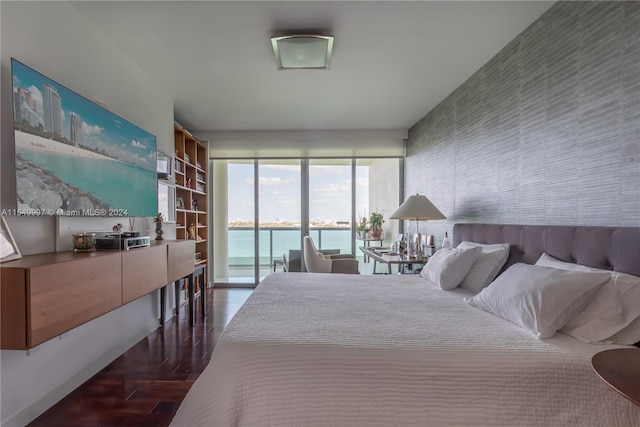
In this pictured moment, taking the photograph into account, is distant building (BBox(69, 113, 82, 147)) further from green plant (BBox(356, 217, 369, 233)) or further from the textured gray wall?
green plant (BBox(356, 217, 369, 233))

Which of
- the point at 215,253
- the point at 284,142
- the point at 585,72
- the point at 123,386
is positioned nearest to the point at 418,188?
the point at 284,142

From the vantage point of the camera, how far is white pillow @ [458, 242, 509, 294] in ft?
6.63

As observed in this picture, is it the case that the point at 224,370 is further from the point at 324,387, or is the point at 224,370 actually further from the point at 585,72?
the point at 585,72

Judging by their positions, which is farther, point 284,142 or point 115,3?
Answer: point 284,142

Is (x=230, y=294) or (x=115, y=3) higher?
(x=115, y=3)

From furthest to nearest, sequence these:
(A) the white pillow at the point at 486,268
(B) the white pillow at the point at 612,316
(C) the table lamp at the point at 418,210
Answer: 1. (C) the table lamp at the point at 418,210
2. (A) the white pillow at the point at 486,268
3. (B) the white pillow at the point at 612,316

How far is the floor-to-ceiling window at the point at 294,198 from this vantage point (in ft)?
16.4

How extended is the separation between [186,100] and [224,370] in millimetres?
3313

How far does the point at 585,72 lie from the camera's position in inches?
63.9

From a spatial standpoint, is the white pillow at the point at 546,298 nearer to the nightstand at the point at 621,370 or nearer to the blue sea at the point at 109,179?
the nightstand at the point at 621,370

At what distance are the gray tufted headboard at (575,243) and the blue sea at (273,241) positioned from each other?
2.94 m

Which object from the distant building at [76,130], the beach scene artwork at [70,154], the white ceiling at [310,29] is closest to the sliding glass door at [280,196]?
the white ceiling at [310,29]

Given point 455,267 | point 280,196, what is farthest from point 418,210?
point 280,196

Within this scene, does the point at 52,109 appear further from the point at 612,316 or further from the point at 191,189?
the point at 612,316
